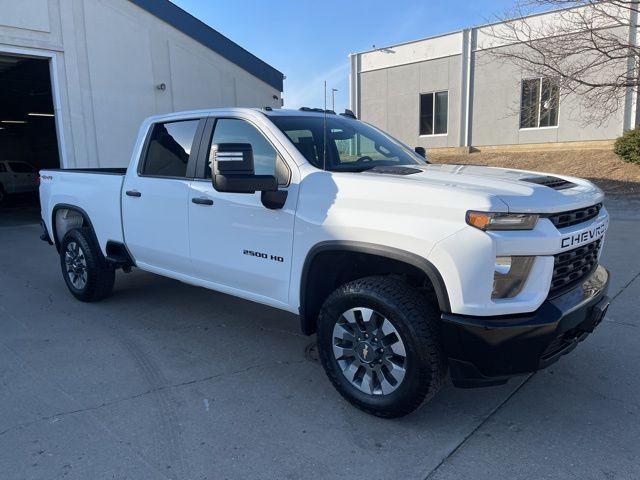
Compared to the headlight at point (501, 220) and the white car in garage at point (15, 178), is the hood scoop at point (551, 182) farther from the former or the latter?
the white car in garage at point (15, 178)

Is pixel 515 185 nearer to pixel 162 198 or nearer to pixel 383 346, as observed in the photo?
pixel 383 346

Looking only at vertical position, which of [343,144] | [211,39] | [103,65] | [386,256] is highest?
[211,39]

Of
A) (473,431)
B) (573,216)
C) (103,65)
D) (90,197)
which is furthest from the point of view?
(103,65)

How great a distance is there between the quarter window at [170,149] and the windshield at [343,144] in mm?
956

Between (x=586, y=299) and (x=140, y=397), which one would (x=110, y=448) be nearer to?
(x=140, y=397)

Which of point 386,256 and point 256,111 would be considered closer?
point 386,256

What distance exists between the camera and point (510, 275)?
2.63 m

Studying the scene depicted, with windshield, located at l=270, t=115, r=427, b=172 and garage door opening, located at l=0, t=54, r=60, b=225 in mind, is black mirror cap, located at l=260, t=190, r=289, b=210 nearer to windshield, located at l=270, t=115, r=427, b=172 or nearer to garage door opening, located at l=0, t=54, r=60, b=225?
windshield, located at l=270, t=115, r=427, b=172

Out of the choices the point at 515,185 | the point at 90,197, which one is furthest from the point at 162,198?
the point at 515,185

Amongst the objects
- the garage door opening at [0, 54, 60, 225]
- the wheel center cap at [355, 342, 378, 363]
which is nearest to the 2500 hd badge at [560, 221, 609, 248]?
the wheel center cap at [355, 342, 378, 363]

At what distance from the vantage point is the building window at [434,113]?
71.5 feet

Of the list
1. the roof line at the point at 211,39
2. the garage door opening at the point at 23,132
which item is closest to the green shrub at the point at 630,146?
the roof line at the point at 211,39

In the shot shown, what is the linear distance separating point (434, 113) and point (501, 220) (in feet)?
68.0

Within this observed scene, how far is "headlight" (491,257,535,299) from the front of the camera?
8.57 ft
